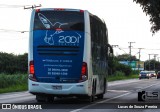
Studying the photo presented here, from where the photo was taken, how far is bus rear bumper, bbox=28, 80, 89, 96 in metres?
19.9

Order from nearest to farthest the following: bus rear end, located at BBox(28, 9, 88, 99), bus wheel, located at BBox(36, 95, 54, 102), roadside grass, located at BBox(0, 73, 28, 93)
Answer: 1. bus rear end, located at BBox(28, 9, 88, 99)
2. bus wheel, located at BBox(36, 95, 54, 102)
3. roadside grass, located at BBox(0, 73, 28, 93)

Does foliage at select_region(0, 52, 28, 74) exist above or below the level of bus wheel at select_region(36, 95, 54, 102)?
above

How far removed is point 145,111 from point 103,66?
722 cm

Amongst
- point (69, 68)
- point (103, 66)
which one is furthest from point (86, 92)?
point (103, 66)

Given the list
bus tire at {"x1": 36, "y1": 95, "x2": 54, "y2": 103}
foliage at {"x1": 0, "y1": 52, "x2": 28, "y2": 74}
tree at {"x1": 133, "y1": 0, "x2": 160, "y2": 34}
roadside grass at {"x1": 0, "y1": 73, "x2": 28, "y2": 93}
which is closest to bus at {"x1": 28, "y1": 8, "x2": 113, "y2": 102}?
bus tire at {"x1": 36, "y1": 95, "x2": 54, "y2": 103}

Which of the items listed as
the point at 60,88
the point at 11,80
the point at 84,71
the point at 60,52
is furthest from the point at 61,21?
the point at 11,80

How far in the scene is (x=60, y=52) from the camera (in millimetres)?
20141

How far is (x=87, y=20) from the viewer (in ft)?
66.2

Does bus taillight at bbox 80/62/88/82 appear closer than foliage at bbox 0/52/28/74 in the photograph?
Answer: Yes

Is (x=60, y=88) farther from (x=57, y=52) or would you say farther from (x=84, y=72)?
(x=57, y=52)

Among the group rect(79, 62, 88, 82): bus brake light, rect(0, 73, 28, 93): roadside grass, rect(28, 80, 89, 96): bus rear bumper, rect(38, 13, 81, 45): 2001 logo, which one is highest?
rect(38, 13, 81, 45): 2001 logo

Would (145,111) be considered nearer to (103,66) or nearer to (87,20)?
(87,20)

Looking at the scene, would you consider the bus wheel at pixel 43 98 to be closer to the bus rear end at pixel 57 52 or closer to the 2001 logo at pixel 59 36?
the bus rear end at pixel 57 52

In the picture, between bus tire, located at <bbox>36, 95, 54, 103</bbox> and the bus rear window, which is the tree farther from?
bus tire, located at <bbox>36, 95, 54, 103</bbox>
